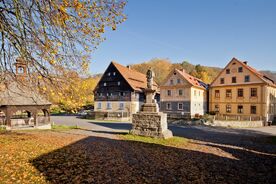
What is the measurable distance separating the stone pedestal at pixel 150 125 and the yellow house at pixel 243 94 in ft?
71.3

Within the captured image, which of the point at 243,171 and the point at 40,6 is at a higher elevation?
the point at 40,6

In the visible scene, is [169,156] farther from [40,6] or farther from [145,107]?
[40,6]

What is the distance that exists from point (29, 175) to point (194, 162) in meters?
6.34

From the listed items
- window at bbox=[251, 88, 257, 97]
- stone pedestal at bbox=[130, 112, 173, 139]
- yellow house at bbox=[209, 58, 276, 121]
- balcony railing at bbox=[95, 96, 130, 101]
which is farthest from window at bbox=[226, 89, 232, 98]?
stone pedestal at bbox=[130, 112, 173, 139]

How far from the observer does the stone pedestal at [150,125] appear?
12641 mm

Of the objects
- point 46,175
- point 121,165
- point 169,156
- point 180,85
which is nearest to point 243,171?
point 169,156

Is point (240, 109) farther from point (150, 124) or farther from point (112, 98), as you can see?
point (150, 124)

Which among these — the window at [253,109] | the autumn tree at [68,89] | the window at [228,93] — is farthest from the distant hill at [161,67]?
the autumn tree at [68,89]

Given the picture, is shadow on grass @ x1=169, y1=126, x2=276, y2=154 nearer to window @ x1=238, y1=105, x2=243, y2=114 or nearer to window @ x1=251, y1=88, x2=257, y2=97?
window @ x1=251, y1=88, x2=257, y2=97

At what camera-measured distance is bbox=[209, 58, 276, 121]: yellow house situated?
2848 cm

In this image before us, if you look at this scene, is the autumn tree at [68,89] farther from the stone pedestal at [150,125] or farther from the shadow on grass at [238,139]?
the shadow on grass at [238,139]

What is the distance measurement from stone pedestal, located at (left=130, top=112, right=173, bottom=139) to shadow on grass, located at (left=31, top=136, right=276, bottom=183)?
11.8 ft

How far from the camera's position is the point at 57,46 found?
702 centimetres

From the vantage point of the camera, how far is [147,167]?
21.9 feet
